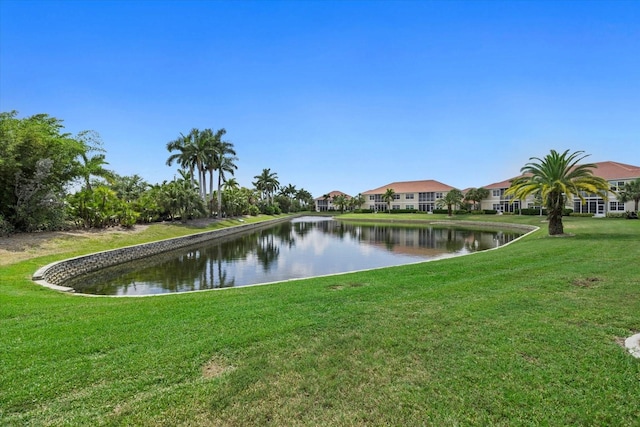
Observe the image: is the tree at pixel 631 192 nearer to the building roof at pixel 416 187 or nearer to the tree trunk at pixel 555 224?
the tree trunk at pixel 555 224

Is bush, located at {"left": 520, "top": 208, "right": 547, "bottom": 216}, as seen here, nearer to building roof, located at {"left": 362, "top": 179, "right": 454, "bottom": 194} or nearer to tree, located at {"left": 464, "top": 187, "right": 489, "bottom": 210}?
tree, located at {"left": 464, "top": 187, "right": 489, "bottom": 210}

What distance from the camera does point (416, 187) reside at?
80500mm

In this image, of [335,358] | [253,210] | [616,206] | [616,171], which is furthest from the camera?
→ [253,210]

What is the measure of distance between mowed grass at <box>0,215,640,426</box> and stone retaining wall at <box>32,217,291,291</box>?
5.43 m

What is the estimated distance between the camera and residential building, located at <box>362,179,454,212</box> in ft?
248

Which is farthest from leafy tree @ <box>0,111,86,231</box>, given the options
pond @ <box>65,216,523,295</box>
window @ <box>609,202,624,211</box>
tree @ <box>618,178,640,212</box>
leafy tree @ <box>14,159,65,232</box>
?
window @ <box>609,202,624,211</box>

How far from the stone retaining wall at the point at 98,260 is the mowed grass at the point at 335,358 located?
17.8 feet

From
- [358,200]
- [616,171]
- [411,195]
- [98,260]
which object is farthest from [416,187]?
[98,260]

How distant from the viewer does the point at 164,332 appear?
5.32 m

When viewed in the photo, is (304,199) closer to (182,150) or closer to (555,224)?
(182,150)

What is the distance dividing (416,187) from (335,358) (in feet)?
264

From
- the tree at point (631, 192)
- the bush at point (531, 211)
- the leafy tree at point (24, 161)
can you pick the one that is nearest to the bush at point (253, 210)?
the leafy tree at point (24, 161)

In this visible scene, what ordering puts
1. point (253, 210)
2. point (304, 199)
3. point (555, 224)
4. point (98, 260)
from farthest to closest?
point (304, 199), point (253, 210), point (555, 224), point (98, 260)

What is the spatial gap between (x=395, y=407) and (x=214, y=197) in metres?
51.1
